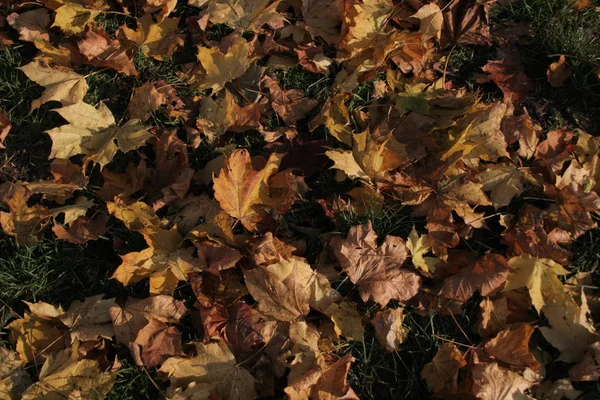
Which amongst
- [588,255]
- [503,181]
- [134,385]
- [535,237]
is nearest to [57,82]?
[134,385]

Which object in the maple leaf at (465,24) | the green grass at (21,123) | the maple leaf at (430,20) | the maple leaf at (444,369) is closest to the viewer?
the maple leaf at (444,369)

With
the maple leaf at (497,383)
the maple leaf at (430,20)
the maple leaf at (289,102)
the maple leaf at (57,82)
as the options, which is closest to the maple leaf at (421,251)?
the maple leaf at (497,383)

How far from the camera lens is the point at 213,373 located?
213cm

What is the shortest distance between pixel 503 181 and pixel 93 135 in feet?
5.82

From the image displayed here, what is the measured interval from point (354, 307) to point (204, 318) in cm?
58

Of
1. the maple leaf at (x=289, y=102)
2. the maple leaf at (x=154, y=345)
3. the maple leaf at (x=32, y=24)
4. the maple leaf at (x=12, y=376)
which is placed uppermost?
the maple leaf at (x=32, y=24)

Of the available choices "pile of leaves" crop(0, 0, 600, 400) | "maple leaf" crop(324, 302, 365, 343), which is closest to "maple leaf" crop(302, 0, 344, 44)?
"pile of leaves" crop(0, 0, 600, 400)

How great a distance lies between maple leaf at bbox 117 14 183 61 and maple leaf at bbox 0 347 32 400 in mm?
1441

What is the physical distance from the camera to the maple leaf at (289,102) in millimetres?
2649

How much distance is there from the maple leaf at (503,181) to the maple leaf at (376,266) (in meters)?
0.47

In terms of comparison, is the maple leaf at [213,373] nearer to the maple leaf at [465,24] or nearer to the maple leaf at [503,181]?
the maple leaf at [503,181]

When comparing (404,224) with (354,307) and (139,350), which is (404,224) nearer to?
(354,307)

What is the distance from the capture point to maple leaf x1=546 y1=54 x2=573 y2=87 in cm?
277

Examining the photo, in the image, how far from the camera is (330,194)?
8.34 ft
